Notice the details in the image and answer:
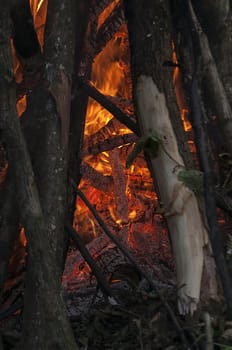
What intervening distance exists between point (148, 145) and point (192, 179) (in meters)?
0.27

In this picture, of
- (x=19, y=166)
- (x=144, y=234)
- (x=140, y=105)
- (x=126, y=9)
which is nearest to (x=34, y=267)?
(x=19, y=166)

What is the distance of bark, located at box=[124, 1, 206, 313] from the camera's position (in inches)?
Result: 87.4

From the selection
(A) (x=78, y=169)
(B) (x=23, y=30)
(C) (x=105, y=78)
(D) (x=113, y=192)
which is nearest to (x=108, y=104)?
(A) (x=78, y=169)

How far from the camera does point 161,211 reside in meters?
2.32

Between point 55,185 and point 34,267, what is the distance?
44 centimetres

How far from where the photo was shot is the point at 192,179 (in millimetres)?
2240

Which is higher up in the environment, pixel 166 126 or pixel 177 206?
pixel 166 126

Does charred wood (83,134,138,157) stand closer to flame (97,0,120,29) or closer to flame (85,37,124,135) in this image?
flame (85,37,124,135)

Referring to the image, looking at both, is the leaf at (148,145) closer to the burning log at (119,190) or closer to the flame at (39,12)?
the flame at (39,12)

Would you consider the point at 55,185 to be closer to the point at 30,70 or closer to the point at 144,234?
the point at 30,70

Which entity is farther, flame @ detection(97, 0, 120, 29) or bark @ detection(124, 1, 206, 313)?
flame @ detection(97, 0, 120, 29)

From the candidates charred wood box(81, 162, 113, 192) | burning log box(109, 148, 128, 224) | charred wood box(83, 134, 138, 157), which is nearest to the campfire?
burning log box(109, 148, 128, 224)

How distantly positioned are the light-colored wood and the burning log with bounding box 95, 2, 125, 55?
3.62ft

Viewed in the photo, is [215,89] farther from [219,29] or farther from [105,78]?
[105,78]
